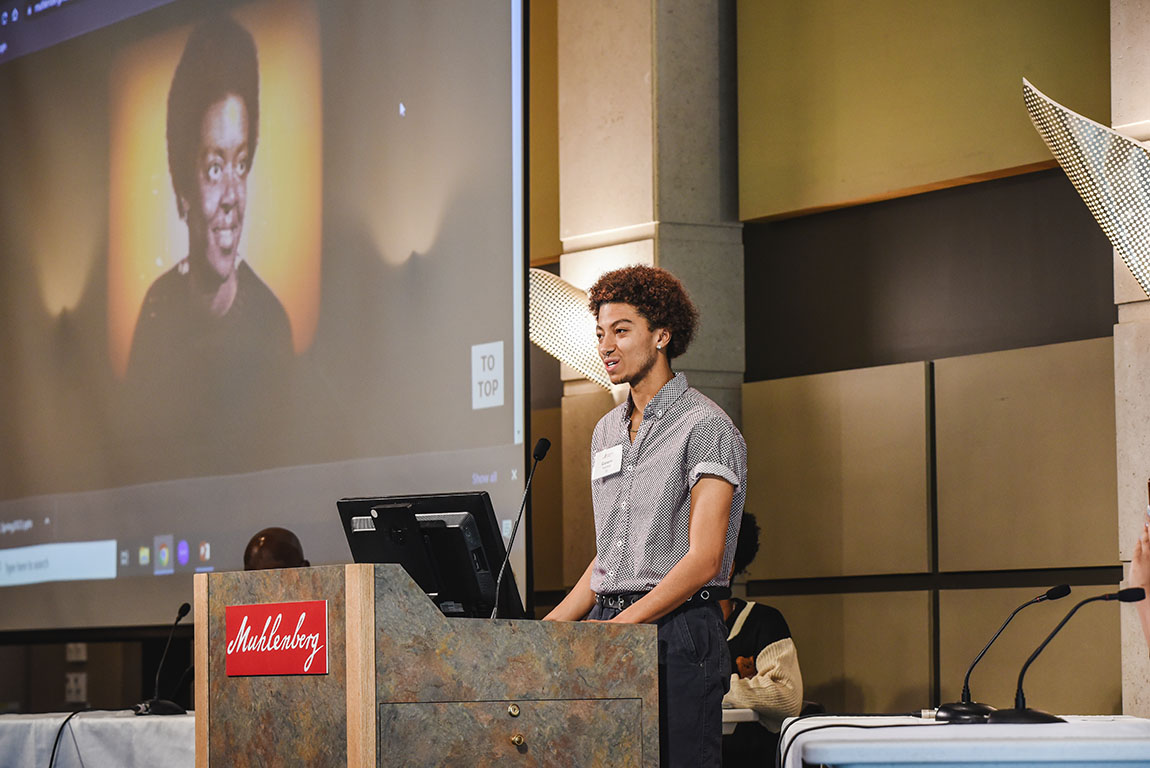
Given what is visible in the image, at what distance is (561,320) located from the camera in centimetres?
438

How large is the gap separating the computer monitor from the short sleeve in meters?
0.37

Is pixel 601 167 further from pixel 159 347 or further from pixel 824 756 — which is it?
pixel 824 756

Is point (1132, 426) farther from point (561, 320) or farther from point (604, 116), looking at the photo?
point (604, 116)

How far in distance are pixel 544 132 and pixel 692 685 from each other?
330cm

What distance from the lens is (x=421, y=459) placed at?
4.39 m

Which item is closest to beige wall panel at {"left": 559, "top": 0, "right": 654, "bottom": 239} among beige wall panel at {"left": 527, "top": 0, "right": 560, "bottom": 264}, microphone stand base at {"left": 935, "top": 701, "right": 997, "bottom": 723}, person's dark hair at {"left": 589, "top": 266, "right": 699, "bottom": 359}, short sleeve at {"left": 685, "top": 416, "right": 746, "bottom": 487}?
beige wall panel at {"left": 527, "top": 0, "right": 560, "bottom": 264}

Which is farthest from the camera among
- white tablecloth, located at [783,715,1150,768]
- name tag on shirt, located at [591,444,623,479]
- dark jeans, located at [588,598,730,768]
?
name tag on shirt, located at [591,444,623,479]

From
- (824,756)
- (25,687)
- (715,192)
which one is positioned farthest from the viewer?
(25,687)

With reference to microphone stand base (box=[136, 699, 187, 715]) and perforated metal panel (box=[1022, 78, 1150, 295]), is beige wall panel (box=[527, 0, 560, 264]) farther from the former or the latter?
perforated metal panel (box=[1022, 78, 1150, 295])

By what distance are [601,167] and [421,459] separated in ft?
3.91

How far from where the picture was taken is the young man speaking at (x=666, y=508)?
246 centimetres

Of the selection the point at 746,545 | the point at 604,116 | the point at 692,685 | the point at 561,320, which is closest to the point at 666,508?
the point at 692,685

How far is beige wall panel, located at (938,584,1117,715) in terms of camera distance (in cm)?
372

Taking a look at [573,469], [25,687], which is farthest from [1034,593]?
[25,687]
